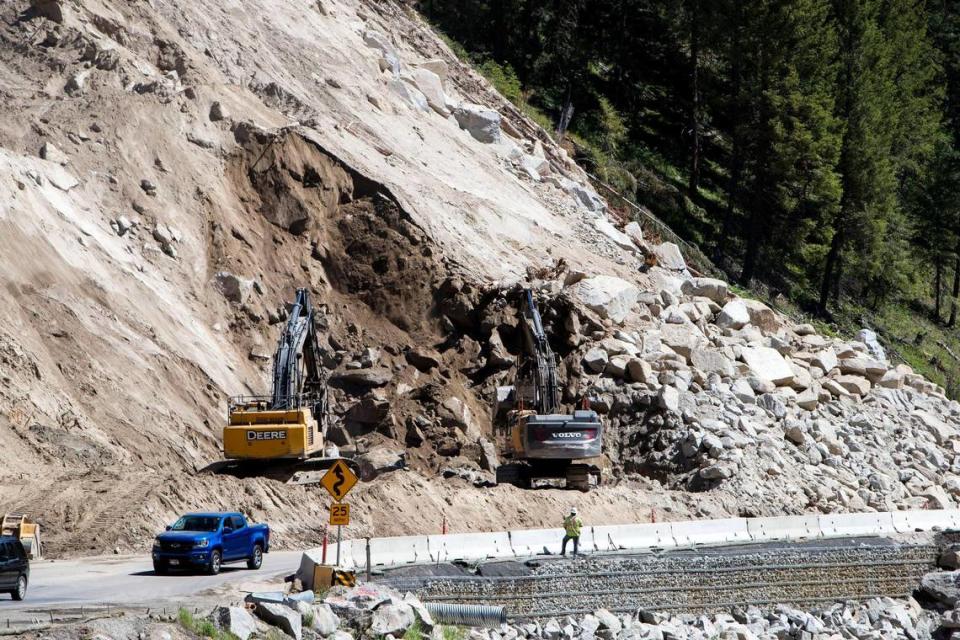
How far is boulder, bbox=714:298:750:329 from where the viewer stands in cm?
4091

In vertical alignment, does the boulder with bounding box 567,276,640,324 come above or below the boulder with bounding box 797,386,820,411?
above

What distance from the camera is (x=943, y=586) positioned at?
28594 millimetres

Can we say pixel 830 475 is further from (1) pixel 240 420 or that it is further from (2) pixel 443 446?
(1) pixel 240 420

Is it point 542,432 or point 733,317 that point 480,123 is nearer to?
point 733,317

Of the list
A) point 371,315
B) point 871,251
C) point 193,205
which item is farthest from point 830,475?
point 871,251

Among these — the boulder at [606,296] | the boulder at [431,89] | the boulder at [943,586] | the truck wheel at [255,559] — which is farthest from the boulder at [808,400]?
the truck wheel at [255,559]

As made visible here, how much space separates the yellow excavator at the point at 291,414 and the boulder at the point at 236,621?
485 inches

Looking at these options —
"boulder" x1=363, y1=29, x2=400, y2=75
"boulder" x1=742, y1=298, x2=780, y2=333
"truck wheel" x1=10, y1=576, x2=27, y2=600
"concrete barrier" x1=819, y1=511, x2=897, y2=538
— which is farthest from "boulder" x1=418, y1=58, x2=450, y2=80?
"truck wheel" x1=10, y1=576, x2=27, y2=600

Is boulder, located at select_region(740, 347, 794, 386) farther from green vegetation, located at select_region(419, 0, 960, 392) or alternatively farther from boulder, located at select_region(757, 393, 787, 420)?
green vegetation, located at select_region(419, 0, 960, 392)

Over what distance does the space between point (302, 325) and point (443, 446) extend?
5858 millimetres

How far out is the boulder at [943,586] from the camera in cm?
2820

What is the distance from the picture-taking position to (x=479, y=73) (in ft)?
189

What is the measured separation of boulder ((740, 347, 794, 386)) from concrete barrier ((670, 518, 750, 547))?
31.5 feet

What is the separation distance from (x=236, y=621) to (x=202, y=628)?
47 centimetres
